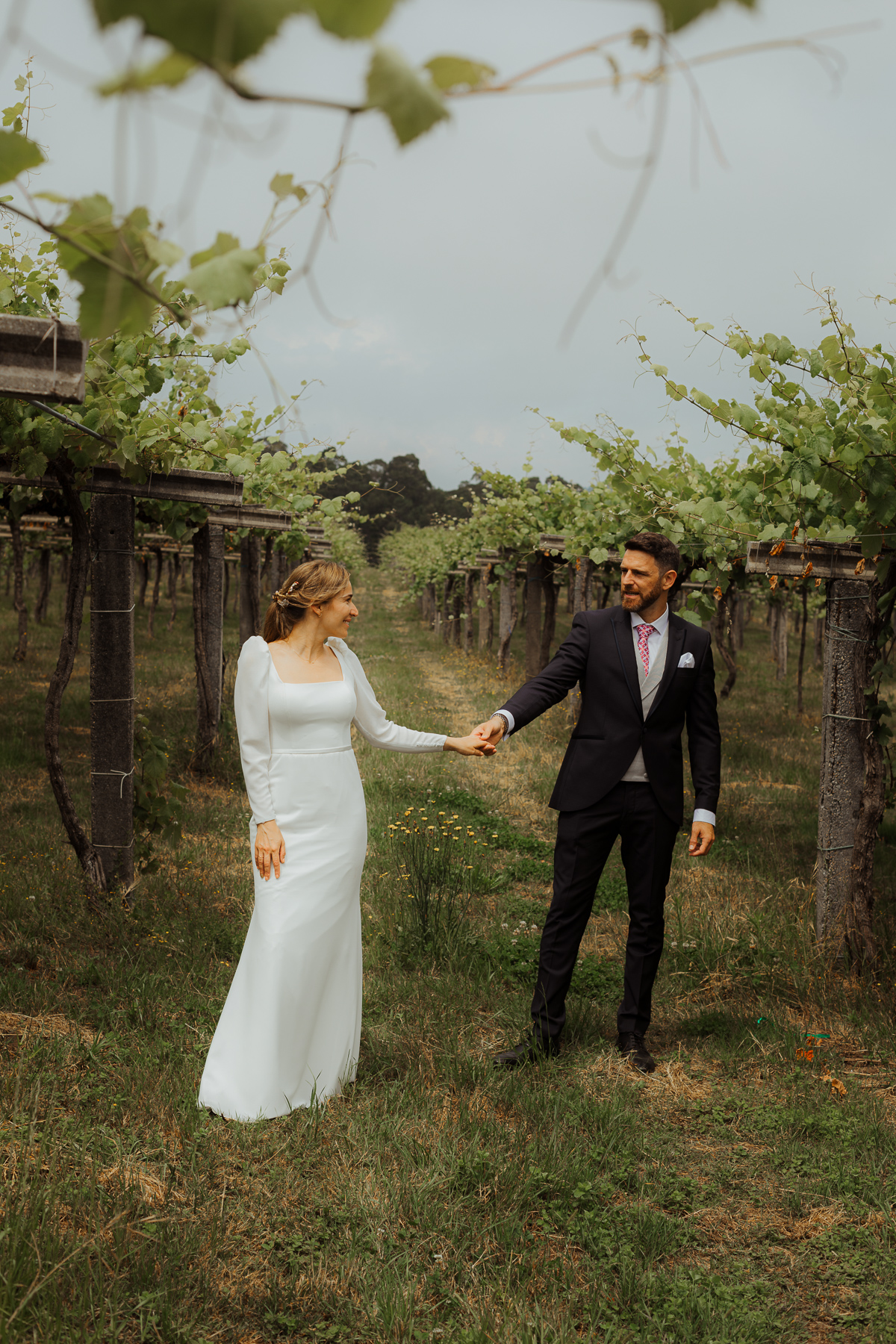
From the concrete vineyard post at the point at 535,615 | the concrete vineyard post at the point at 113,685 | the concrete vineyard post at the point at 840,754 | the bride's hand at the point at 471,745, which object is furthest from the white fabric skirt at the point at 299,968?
the concrete vineyard post at the point at 535,615

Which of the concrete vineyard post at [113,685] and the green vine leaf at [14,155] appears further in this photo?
the concrete vineyard post at [113,685]

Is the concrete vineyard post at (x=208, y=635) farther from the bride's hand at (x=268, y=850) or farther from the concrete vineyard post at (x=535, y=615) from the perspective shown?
the concrete vineyard post at (x=535, y=615)

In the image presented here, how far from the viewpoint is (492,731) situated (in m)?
3.48

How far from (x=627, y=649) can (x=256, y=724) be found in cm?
137

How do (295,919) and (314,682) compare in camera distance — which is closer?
(295,919)

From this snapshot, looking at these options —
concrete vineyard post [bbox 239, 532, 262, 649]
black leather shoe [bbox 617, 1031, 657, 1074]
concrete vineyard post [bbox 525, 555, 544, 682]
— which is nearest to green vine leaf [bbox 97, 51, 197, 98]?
black leather shoe [bbox 617, 1031, 657, 1074]

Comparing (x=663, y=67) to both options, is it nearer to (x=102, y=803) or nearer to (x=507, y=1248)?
(x=507, y=1248)

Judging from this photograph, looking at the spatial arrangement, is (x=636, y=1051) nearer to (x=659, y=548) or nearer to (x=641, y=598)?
(x=641, y=598)

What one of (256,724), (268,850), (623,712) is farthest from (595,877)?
(256,724)

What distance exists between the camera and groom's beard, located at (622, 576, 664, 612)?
3.50 meters

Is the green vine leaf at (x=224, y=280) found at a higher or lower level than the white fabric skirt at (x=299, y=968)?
higher

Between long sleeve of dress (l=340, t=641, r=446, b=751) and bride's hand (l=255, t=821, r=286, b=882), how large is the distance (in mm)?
492

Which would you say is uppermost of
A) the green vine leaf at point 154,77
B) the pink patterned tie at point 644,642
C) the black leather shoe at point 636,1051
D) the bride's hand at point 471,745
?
the green vine leaf at point 154,77

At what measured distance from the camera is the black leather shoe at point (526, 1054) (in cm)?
345
